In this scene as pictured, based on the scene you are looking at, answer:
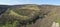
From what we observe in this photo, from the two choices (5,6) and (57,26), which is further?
(5,6)

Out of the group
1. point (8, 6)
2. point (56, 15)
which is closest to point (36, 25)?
point (56, 15)

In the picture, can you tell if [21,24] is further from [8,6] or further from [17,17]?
[8,6]

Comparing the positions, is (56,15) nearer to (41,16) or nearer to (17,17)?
(41,16)

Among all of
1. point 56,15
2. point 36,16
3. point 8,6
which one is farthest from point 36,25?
point 8,6

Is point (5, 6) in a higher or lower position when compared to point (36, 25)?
higher

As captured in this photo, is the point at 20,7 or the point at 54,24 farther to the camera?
the point at 20,7

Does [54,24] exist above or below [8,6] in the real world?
below
